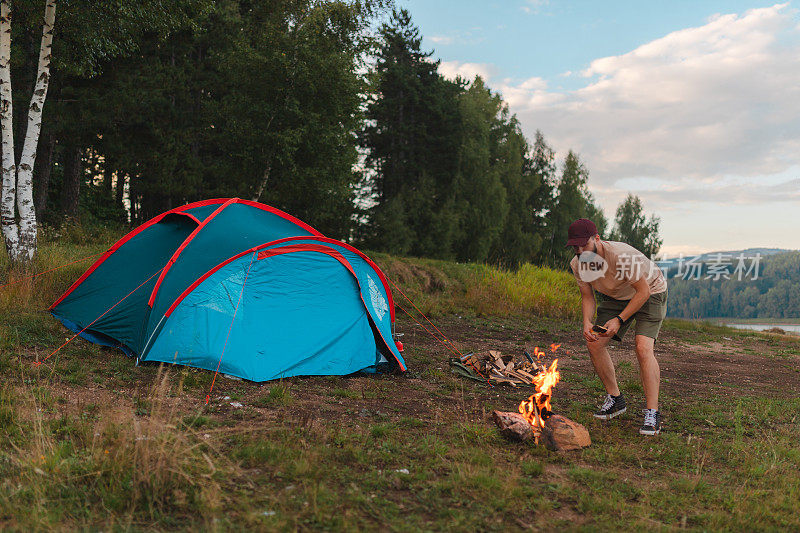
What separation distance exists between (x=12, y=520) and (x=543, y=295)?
14.1 metres

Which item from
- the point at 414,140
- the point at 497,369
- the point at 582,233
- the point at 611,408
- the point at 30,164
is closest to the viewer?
the point at 582,233

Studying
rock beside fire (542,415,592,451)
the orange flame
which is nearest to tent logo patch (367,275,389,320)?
the orange flame

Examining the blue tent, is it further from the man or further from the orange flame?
the man

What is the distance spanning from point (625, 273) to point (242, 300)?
4.04 meters

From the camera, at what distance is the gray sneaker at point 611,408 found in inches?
224

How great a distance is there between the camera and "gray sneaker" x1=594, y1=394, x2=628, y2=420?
570cm

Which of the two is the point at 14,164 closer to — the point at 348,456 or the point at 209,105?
the point at 348,456

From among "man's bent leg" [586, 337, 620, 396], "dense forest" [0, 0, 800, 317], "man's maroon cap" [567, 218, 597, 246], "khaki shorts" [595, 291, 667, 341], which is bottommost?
"man's bent leg" [586, 337, 620, 396]

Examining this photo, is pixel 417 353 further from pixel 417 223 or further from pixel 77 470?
pixel 417 223

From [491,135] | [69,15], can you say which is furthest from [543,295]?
[491,135]

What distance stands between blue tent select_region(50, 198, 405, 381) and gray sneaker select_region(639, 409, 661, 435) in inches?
116

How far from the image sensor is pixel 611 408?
5727mm

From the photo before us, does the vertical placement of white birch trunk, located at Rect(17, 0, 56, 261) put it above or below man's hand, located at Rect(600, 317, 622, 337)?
above

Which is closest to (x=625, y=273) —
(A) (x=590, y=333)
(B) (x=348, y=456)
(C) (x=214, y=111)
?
(A) (x=590, y=333)
